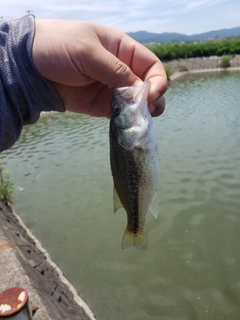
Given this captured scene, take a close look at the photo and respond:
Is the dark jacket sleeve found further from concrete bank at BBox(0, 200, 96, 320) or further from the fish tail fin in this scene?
concrete bank at BBox(0, 200, 96, 320)

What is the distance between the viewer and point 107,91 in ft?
10.1

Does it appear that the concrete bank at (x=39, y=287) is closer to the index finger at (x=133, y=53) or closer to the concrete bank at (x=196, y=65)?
the index finger at (x=133, y=53)

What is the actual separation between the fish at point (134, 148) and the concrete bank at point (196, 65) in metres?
39.7

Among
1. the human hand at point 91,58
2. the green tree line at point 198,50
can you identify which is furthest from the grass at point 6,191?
the green tree line at point 198,50

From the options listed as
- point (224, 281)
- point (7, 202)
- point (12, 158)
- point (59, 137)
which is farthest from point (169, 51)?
point (224, 281)

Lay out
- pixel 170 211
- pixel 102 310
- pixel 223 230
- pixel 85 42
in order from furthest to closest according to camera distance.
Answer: pixel 170 211 < pixel 223 230 < pixel 102 310 < pixel 85 42

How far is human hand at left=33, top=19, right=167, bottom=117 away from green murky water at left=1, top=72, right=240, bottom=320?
14.7 ft

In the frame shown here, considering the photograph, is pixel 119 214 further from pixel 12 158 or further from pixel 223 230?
pixel 12 158

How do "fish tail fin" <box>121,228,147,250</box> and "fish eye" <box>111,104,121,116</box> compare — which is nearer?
"fish eye" <box>111,104,121,116</box>

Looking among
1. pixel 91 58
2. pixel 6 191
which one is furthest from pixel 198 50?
pixel 91 58

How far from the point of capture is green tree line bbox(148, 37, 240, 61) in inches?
1682

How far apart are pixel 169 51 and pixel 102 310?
42340 millimetres

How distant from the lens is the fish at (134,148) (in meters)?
2.43

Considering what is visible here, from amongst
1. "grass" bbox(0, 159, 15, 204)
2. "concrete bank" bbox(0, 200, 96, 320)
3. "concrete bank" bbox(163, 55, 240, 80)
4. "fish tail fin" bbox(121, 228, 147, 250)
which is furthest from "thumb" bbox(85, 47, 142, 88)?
"concrete bank" bbox(163, 55, 240, 80)
